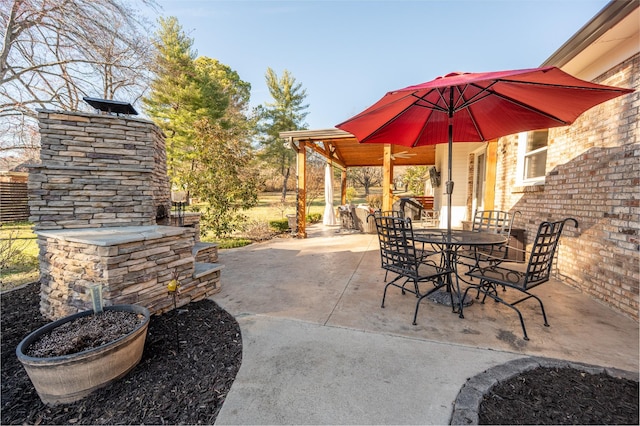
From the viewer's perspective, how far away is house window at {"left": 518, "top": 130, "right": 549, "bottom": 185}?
14.6 ft

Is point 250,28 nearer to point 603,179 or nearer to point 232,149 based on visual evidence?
point 232,149

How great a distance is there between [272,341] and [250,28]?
20.5ft

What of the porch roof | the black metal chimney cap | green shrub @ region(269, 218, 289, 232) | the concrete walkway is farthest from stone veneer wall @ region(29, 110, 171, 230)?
green shrub @ region(269, 218, 289, 232)

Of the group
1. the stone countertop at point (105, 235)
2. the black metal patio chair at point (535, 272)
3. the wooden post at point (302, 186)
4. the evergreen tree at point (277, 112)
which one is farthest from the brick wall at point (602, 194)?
the evergreen tree at point (277, 112)

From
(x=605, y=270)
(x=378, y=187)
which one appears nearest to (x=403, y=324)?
(x=605, y=270)

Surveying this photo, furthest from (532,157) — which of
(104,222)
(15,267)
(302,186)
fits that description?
(15,267)

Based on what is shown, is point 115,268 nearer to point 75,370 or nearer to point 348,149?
point 75,370

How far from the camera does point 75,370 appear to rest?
1613 mm

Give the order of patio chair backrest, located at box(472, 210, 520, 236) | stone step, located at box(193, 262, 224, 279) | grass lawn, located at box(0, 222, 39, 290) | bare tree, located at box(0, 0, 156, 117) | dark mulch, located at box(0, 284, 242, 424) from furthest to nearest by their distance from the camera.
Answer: bare tree, located at box(0, 0, 156, 117) < patio chair backrest, located at box(472, 210, 520, 236) < grass lawn, located at box(0, 222, 39, 290) < stone step, located at box(193, 262, 224, 279) < dark mulch, located at box(0, 284, 242, 424)

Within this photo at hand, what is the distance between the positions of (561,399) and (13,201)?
14.6 m

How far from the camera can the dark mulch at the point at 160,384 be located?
1547mm

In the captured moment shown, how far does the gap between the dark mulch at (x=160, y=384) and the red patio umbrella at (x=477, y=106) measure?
2.57m

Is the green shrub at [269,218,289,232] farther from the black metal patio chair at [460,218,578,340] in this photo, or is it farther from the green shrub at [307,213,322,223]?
the black metal patio chair at [460,218,578,340]

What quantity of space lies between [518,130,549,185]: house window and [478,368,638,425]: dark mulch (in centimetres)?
359
